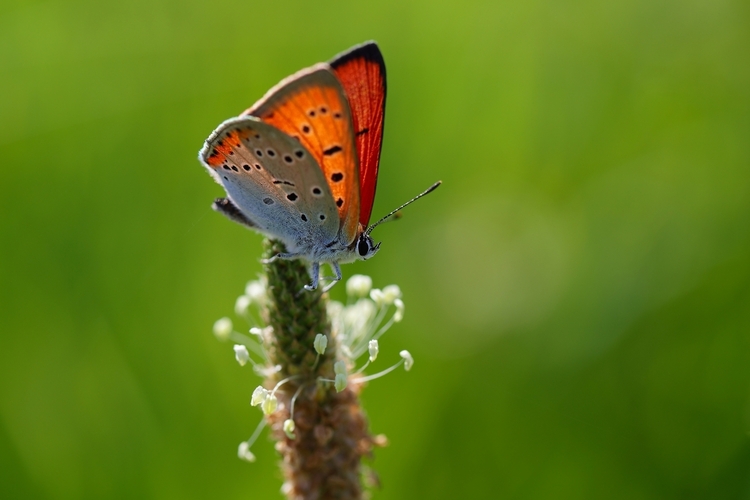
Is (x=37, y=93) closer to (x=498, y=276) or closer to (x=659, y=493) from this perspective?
(x=498, y=276)

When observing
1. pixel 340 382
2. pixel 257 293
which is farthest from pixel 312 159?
pixel 340 382

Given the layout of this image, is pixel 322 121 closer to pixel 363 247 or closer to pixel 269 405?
pixel 363 247

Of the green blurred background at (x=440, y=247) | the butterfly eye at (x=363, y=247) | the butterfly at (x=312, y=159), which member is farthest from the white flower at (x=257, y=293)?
the green blurred background at (x=440, y=247)

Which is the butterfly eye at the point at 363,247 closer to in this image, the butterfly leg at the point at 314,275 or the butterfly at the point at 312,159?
the butterfly at the point at 312,159

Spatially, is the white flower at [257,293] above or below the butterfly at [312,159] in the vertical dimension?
below

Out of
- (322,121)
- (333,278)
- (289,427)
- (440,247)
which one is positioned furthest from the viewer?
(440,247)

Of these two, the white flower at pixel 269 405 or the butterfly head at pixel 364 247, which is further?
the butterfly head at pixel 364 247
